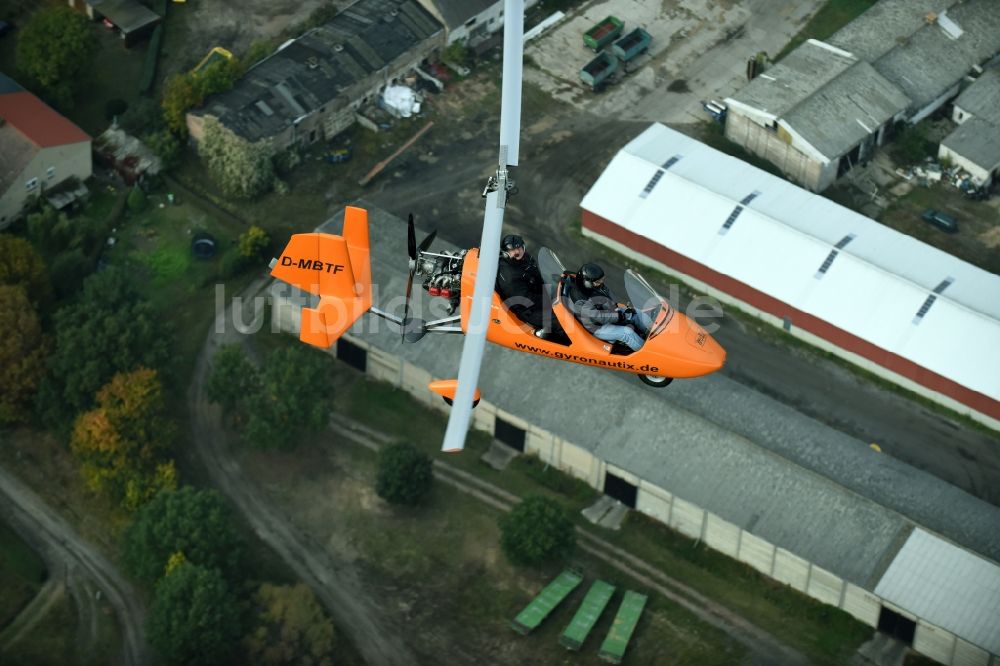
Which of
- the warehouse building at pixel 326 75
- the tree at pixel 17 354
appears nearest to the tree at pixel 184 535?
the tree at pixel 17 354

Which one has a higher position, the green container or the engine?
the engine

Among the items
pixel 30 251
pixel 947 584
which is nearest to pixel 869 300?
pixel 947 584

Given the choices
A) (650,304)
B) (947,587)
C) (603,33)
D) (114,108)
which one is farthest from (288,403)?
(603,33)

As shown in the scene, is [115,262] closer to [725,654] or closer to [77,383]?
[77,383]

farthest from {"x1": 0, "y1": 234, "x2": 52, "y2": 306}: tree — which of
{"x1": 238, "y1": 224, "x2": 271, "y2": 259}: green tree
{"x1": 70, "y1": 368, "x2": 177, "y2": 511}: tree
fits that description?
{"x1": 238, "y1": 224, "x2": 271, "y2": 259}: green tree

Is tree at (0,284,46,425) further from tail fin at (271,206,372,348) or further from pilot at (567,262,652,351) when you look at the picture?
pilot at (567,262,652,351)

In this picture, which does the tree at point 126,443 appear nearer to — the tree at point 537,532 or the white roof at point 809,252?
the tree at point 537,532
